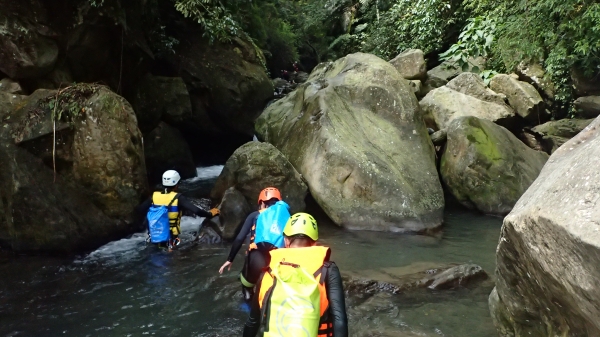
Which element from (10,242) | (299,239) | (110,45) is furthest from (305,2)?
(299,239)

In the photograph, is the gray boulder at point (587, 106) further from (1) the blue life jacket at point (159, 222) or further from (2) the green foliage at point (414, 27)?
(1) the blue life jacket at point (159, 222)

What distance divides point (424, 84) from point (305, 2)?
16.1 meters

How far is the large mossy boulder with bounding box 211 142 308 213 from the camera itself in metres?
8.63


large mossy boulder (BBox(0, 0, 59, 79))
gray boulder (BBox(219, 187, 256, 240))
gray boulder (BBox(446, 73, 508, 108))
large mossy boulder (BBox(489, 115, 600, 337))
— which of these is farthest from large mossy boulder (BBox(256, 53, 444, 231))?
large mossy boulder (BBox(489, 115, 600, 337))

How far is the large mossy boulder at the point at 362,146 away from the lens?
27.8 feet

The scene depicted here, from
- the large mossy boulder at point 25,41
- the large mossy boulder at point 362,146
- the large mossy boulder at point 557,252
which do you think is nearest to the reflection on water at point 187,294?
the large mossy boulder at point 362,146

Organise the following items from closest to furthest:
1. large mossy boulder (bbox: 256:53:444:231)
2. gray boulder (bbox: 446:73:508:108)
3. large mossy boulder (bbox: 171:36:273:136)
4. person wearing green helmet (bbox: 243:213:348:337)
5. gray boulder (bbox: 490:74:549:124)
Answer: person wearing green helmet (bbox: 243:213:348:337) < large mossy boulder (bbox: 256:53:444:231) < gray boulder (bbox: 490:74:549:124) < gray boulder (bbox: 446:73:508:108) < large mossy boulder (bbox: 171:36:273:136)

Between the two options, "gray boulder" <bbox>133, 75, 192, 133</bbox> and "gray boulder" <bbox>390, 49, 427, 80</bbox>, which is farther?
"gray boulder" <bbox>390, 49, 427, 80</bbox>

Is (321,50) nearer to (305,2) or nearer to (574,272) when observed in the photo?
(305,2)

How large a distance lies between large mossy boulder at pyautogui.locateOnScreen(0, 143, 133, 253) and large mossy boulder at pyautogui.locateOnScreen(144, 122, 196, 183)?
408 cm

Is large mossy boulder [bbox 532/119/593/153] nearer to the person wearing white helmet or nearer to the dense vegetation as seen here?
the dense vegetation

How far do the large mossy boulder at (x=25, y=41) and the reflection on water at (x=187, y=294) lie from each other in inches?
129

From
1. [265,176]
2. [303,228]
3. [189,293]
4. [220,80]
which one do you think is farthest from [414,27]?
[303,228]

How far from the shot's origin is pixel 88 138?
7.50m
